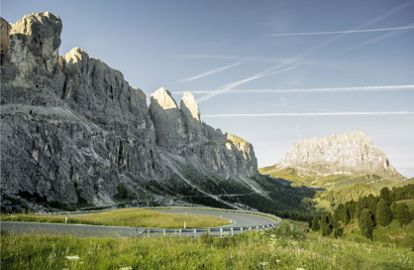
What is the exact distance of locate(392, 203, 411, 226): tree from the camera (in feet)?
283

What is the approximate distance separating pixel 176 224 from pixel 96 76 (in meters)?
177

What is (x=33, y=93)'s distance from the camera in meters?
138

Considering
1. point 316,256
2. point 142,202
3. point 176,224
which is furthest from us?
point 142,202

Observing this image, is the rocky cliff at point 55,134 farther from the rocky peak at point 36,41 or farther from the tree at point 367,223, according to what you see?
the tree at point 367,223

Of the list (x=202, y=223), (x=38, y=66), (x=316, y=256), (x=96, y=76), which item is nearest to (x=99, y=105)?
(x=96, y=76)

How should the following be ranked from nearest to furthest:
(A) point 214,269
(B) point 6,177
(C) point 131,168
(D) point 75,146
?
(A) point 214,269, (B) point 6,177, (D) point 75,146, (C) point 131,168

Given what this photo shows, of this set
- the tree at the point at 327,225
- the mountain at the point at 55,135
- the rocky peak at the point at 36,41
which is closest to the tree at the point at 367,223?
the tree at the point at 327,225

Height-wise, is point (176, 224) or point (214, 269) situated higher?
point (214, 269)

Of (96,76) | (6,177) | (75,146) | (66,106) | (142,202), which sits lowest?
(142,202)

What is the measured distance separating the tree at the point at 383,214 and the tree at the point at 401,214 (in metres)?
1.95

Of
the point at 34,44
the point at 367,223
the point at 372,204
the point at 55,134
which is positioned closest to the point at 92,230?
the point at 367,223

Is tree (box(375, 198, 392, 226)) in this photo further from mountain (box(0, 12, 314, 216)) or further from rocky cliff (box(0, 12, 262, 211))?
rocky cliff (box(0, 12, 262, 211))

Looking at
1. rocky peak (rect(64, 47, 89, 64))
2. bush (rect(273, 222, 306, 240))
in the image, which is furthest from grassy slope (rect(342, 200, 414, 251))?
rocky peak (rect(64, 47, 89, 64))

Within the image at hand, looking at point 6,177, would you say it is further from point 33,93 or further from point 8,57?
point 8,57
